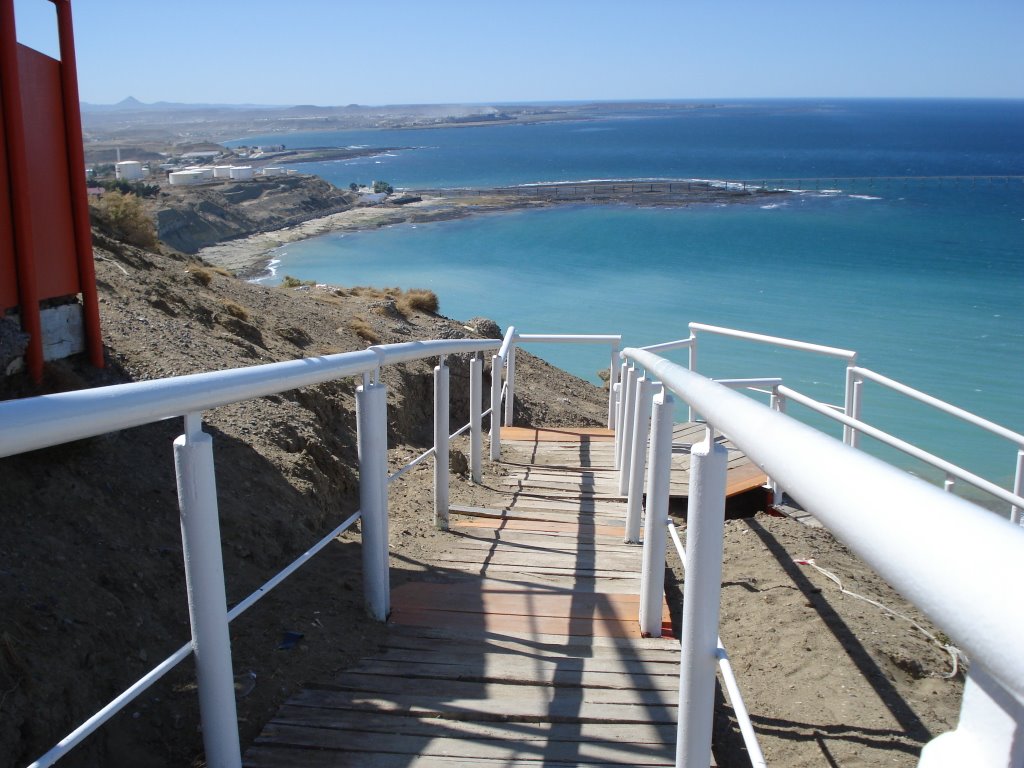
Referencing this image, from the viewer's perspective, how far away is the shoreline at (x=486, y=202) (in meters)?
55.3

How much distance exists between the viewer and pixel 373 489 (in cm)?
326

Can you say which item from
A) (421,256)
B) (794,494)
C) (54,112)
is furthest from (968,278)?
(794,494)

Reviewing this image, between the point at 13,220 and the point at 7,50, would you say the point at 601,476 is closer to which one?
the point at 13,220

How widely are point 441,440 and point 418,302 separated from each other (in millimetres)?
15870

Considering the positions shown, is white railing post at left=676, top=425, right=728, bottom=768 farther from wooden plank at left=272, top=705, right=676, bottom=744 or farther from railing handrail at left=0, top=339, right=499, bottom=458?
railing handrail at left=0, top=339, right=499, bottom=458

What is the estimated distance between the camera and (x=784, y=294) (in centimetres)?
3775

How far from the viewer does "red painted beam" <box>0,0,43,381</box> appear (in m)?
4.94

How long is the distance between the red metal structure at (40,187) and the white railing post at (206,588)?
3.64 metres

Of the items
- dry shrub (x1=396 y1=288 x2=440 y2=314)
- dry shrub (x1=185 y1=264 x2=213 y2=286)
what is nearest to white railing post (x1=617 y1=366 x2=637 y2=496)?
dry shrub (x1=185 y1=264 x2=213 y2=286)

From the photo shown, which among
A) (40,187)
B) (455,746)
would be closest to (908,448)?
(455,746)

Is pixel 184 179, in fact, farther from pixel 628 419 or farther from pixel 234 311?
pixel 628 419

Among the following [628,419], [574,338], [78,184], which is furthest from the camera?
[574,338]

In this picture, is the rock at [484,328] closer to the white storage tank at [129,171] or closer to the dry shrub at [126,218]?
the dry shrub at [126,218]

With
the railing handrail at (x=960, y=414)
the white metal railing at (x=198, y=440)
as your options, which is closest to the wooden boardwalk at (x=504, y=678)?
the white metal railing at (x=198, y=440)
